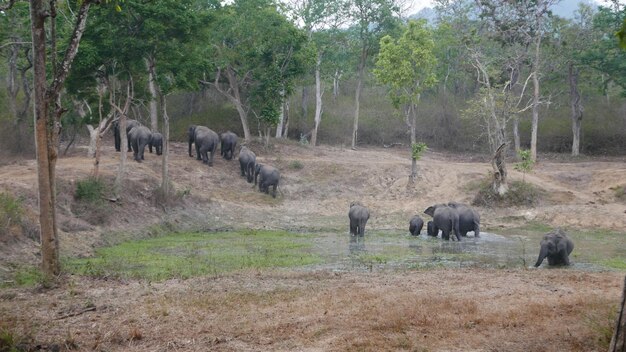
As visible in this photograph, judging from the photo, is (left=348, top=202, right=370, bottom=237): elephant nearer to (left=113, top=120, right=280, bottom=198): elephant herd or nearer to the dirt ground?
the dirt ground

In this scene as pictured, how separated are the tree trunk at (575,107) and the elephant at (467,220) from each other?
24.3m

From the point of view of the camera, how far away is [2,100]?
39.3 metres

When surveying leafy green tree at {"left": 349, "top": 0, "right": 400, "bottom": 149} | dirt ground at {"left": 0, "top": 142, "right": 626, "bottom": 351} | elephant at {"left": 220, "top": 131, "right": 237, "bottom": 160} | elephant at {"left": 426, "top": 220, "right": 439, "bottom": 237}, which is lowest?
elephant at {"left": 426, "top": 220, "right": 439, "bottom": 237}

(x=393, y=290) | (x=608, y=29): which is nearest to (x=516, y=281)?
(x=393, y=290)

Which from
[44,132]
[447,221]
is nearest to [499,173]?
[447,221]

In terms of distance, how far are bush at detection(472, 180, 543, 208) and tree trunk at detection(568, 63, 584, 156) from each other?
16206mm

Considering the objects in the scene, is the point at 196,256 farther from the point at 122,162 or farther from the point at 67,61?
the point at 122,162

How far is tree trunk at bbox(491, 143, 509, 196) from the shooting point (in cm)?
3319

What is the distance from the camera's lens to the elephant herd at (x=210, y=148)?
3272cm

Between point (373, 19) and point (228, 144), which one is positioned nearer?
point (228, 144)

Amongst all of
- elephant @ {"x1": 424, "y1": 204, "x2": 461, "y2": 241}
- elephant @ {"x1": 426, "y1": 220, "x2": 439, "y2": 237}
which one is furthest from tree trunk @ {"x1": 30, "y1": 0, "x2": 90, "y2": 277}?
elephant @ {"x1": 426, "y1": 220, "x2": 439, "y2": 237}

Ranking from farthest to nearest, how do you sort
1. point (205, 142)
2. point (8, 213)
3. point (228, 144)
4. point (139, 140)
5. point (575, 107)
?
point (575, 107), point (228, 144), point (205, 142), point (139, 140), point (8, 213)

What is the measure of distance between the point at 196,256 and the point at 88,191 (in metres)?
6.72

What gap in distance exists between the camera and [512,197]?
1304 inches
